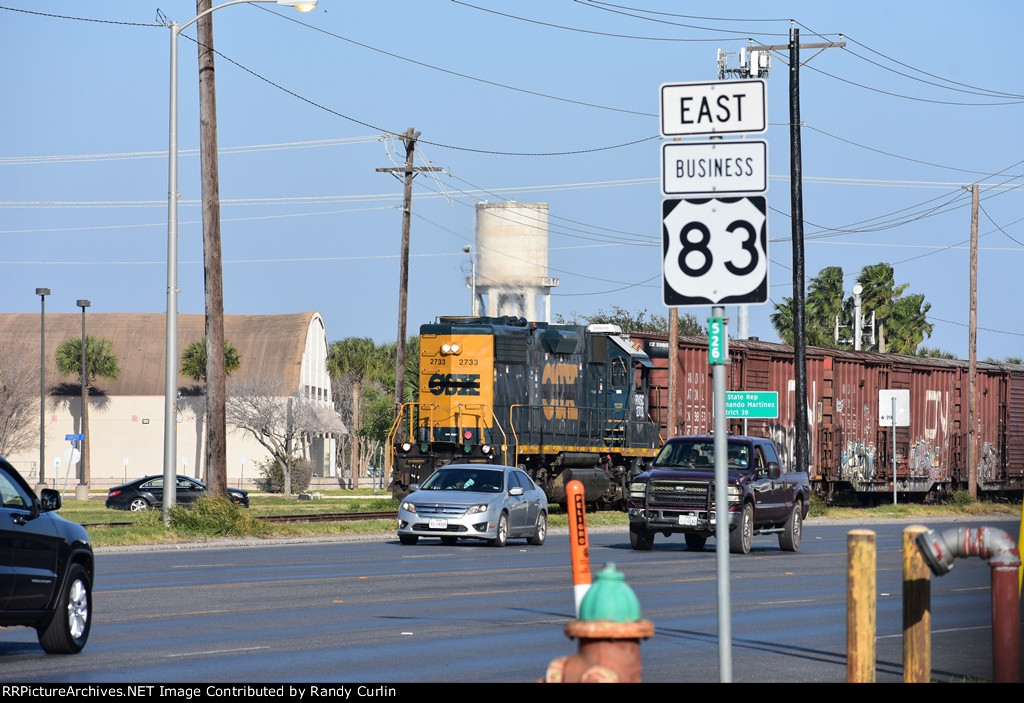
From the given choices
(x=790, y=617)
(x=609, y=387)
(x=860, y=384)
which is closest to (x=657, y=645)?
(x=790, y=617)

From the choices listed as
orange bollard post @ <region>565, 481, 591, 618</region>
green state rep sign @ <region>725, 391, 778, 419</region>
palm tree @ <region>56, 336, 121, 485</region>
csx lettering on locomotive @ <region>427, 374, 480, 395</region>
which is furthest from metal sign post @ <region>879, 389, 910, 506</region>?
palm tree @ <region>56, 336, 121, 485</region>

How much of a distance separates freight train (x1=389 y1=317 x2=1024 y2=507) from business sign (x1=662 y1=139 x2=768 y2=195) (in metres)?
26.7

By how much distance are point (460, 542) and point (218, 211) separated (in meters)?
7.99

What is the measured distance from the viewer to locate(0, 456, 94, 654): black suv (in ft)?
40.3

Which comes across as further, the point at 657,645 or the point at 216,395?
the point at 216,395

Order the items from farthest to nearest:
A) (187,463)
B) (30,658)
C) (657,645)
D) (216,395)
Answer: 1. (187,463)
2. (216,395)
3. (657,645)
4. (30,658)

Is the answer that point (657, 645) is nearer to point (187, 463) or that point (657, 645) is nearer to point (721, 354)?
point (721, 354)

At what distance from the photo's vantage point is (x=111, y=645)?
43.8 ft

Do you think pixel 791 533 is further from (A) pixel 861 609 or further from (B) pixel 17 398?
(B) pixel 17 398

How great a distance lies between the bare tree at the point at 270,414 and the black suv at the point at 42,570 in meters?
66.3

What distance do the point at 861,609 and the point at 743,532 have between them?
17.6 metres

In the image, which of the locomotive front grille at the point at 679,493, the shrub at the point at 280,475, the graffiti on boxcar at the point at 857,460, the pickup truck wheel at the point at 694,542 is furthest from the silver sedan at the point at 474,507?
the shrub at the point at 280,475

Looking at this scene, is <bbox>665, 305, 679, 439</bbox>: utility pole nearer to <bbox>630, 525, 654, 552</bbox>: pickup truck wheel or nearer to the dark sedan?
the dark sedan

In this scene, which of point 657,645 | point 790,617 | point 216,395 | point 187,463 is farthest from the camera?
point 187,463
